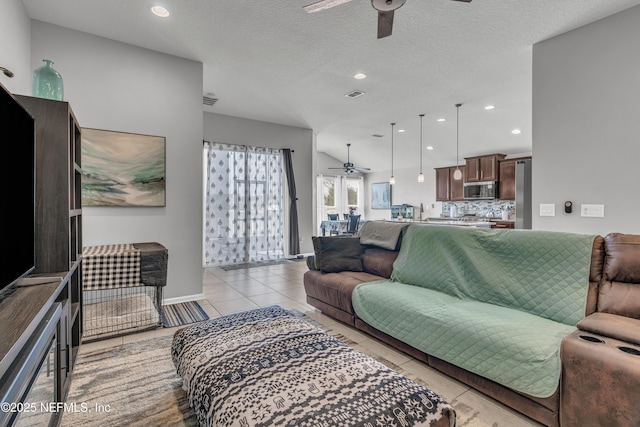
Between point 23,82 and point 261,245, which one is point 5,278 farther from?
point 261,245

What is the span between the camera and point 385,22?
95.3 inches

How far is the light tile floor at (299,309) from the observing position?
5.81ft

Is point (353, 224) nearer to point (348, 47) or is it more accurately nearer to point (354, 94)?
point (354, 94)

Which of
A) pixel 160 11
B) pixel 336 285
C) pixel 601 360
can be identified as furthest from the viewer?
pixel 336 285

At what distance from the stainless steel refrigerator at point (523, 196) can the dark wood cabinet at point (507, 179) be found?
2415 millimetres

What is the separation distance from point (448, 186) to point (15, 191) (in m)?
8.63

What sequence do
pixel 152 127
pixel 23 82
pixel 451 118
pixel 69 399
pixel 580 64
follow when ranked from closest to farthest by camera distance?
pixel 69 399, pixel 23 82, pixel 580 64, pixel 152 127, pixel 451 118

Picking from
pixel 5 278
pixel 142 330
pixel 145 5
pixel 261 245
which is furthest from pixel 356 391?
pixel 261 245

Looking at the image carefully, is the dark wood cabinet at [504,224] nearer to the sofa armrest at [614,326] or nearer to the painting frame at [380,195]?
the painting frame at [380,195]

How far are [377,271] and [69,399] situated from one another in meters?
2.66

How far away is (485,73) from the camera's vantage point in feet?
13.8

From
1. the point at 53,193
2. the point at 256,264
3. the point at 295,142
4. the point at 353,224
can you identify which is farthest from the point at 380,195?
the point at 53,193

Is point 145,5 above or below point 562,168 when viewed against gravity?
above

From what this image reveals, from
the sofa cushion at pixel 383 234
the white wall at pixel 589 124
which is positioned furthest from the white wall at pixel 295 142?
the white wall at pixel 589 124
